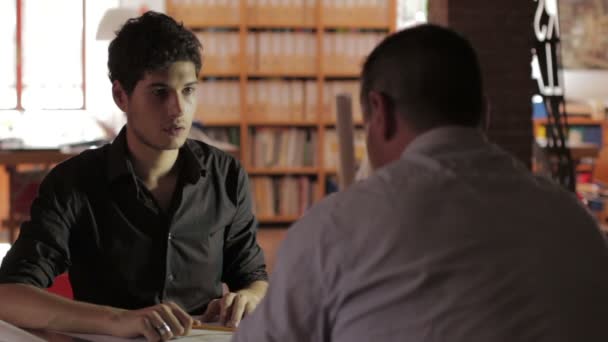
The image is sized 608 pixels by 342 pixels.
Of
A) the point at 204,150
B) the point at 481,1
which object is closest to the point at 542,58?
the point at 481,1

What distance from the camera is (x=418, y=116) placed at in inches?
38.2

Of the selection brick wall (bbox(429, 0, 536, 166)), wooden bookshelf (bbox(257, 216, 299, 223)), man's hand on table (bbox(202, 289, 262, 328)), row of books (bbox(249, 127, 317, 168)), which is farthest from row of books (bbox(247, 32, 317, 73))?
man's hand on table (bbox(202, 289, 262, 328))

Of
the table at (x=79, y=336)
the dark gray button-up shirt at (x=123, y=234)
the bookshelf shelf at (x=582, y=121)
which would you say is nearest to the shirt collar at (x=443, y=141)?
the table at (x=79, y=336)

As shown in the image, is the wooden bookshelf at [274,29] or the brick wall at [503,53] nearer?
the brick wall at [503,53]

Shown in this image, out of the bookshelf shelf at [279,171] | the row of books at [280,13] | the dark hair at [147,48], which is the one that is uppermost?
the row of books at [280,13]

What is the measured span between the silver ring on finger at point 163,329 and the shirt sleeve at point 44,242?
317 mm

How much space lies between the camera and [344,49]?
6691 millimetres

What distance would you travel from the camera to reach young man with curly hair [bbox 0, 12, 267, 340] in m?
1.63

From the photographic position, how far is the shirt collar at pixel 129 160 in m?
1.67

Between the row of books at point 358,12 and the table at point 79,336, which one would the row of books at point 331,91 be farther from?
the table at point 79,336

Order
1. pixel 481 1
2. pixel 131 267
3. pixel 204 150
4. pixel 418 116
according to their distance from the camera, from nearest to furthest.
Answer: pixel 418 116
pixel 131 267
pixel 204 150
pixel 481 1

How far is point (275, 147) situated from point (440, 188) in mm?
5927

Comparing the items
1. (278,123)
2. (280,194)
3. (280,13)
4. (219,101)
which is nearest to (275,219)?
(280,194)

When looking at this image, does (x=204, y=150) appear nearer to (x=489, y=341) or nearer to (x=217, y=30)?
(x=489, y=341)
